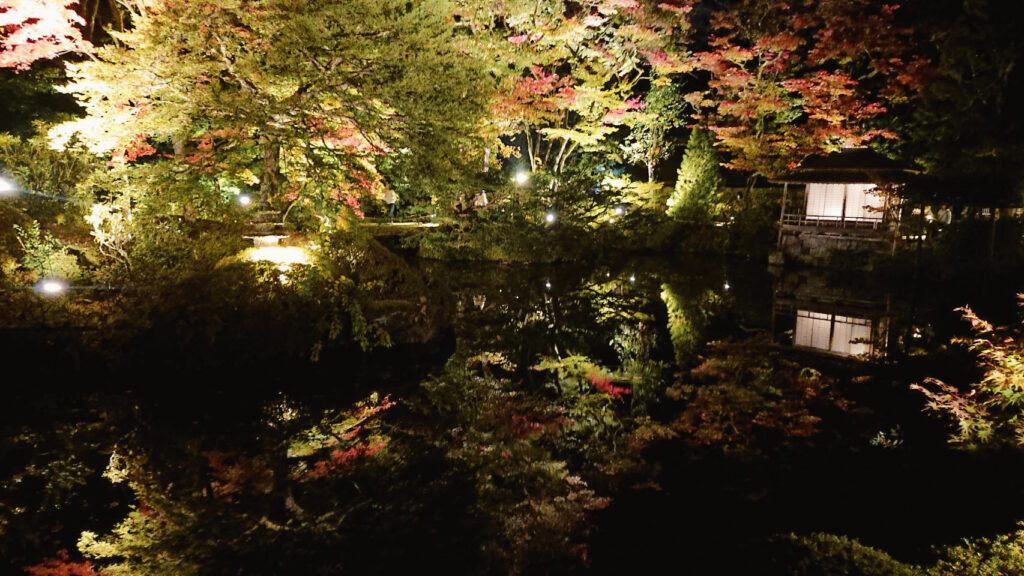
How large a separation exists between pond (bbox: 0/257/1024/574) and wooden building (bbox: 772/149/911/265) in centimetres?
854

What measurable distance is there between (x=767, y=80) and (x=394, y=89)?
1840 cm

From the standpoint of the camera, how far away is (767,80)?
21.0 metres

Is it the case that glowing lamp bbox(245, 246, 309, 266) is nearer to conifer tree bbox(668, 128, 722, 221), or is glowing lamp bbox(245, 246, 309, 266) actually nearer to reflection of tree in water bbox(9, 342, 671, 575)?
reflection of tree in water bbox(9, 342, 671, 575)

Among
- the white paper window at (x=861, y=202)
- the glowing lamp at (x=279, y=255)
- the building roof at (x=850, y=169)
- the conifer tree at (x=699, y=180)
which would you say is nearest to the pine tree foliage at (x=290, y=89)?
the glowing lamp at (x=279, y=255)

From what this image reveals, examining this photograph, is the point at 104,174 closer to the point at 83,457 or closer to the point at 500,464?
the point at 83,457

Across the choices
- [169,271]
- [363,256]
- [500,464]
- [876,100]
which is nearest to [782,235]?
[876,100]

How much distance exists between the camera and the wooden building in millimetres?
17031

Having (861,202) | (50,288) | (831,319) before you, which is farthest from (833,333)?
(50,288)

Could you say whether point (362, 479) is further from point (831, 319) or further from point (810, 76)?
point (810, 76)

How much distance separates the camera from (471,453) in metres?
5.54

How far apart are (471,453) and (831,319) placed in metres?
9.21

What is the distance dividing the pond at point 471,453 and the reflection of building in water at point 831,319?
7.5 inches

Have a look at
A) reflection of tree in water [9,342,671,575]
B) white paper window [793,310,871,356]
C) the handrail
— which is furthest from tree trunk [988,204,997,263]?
reflection of tree in water [9,342,671,575]

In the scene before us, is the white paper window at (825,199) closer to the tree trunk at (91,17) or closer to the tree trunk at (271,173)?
the tree trunk at (271,173)
